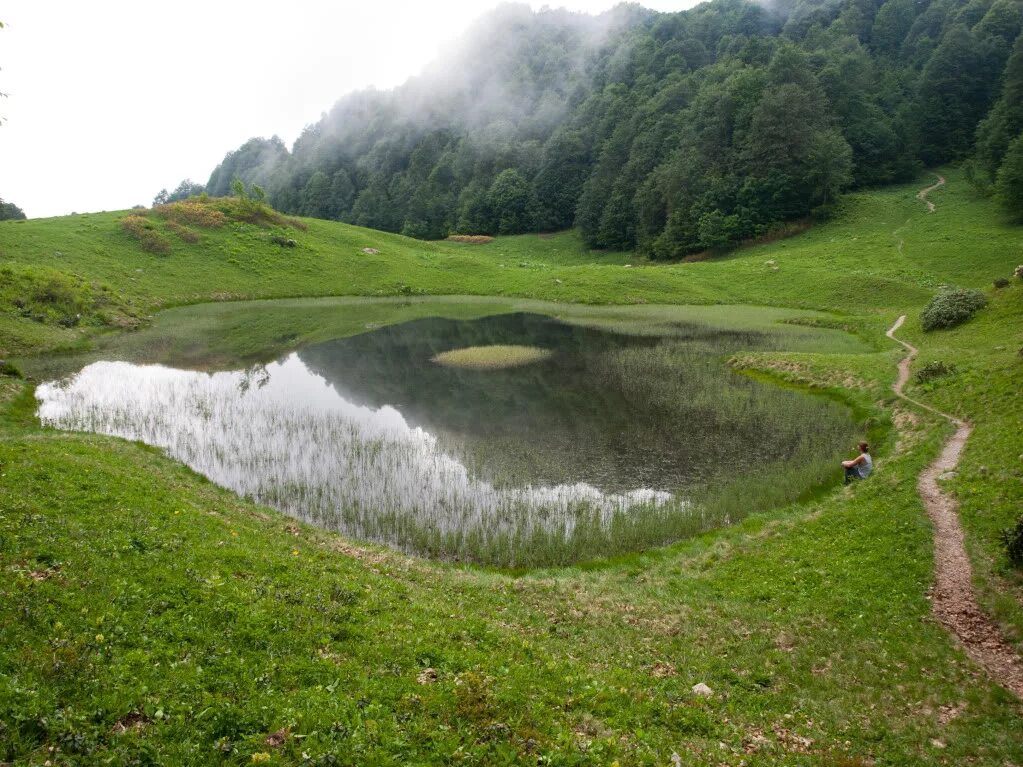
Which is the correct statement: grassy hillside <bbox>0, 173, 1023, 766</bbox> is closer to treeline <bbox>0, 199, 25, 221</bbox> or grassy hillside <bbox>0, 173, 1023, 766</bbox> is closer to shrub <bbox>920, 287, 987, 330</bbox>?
shrub <bbox>920, 287, 987, 330</bbox>

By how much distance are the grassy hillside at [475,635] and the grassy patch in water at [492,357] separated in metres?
25.4

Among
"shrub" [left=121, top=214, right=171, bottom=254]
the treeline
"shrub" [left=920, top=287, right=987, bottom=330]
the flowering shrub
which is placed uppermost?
the treeline

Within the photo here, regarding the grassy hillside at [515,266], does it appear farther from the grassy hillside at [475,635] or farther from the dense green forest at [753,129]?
the grassy hillside at [475,635]

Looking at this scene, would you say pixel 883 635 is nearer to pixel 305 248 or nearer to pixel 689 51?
pixel 305 248

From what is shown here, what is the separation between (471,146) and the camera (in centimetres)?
19338

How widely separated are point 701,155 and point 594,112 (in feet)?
217

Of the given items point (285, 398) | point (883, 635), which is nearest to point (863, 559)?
point (883, 635)

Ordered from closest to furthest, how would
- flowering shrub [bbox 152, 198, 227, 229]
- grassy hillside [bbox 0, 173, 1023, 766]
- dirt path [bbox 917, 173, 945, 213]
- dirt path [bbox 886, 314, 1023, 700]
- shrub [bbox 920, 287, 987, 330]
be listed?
grassy hillside [bbox 0, 173, 1023, 766] < dirt path [bbox 886, 314, 1023, 700] < shrub [bbox 920, 287, 987, 330] < dirt path [bbox 917, 173, 945, 213] < flowering shrub [bbox 152, 198, 227, 229]

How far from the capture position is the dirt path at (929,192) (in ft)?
310

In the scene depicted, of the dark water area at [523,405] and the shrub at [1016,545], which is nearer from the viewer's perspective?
the shrub at [1016,545]

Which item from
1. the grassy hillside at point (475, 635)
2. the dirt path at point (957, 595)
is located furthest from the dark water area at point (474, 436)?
the dirt path at point (957, 595)

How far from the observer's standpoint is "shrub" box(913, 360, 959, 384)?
1249 inches

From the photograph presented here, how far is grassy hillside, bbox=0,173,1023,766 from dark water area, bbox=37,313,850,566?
Answer: 2137 mm

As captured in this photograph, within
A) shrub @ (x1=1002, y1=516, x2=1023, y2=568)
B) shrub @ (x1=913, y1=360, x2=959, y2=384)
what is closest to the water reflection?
shrub @ (x1=1002, y1=516, x2=1023, y2=568)
